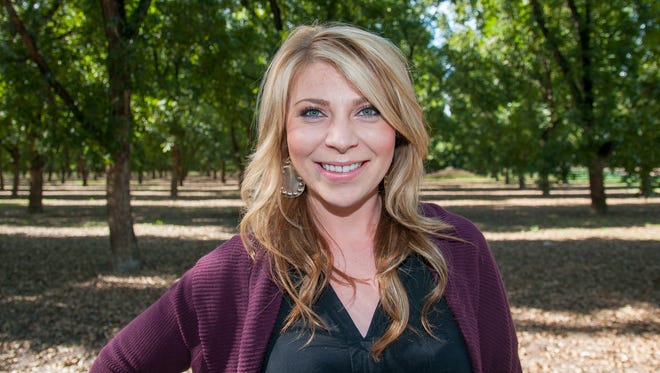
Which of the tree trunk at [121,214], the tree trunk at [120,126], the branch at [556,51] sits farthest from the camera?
the branch at [556,51]

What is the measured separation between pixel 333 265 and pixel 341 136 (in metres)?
0.46

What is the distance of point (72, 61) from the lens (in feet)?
41.4

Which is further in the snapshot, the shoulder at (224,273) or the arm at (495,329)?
the arm at (495,329)

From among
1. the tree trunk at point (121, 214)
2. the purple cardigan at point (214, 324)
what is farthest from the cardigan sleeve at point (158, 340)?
the tree trunk at point (121, 214)

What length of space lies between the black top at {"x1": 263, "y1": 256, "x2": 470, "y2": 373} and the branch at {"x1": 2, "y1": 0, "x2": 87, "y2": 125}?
9.57m

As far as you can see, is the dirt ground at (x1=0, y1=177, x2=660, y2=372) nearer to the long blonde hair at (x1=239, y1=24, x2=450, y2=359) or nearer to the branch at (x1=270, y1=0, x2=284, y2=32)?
the long blonde hair at (x1=239, y1=24, x2=450, y2=359)

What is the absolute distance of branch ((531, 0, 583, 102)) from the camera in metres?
20.8

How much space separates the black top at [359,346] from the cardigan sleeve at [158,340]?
281 mm

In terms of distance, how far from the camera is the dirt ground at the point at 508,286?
715 centimetres

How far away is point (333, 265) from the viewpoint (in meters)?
2.23

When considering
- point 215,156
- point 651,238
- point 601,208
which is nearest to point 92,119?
point 651,238

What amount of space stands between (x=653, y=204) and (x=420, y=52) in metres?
12.4

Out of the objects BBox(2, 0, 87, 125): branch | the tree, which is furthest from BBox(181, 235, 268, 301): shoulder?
BBox(2, 0, 87, 125): branch

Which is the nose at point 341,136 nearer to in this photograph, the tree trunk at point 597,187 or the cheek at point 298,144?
the cheek at point 298,144
